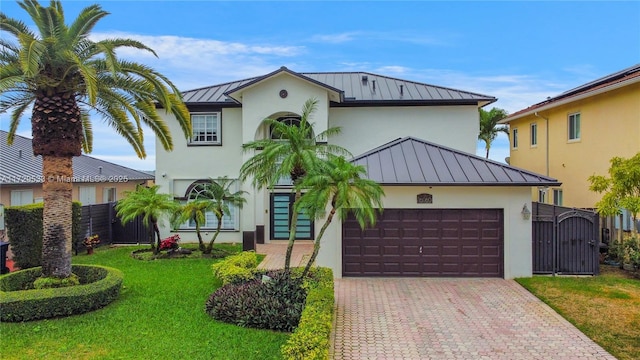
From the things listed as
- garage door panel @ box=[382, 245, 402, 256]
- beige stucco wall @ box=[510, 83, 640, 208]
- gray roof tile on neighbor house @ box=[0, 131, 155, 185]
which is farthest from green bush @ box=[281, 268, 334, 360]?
gray roof tile on neighbor house @ box=[0, 131, 155, 185]

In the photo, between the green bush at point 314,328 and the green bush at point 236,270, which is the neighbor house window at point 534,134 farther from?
the green bush at point 314,328

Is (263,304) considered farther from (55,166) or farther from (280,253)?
(280,253)

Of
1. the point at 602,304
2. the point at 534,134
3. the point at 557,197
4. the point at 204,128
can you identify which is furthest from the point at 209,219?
the point at 534,134

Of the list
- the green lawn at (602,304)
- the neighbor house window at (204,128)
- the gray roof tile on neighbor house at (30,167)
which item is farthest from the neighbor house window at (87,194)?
the green lawn at (602,304)

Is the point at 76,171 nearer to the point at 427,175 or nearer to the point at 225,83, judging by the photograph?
the point at 225,83

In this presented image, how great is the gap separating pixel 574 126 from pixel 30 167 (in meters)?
25.8

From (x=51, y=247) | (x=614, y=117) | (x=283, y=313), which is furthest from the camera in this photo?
(x=614, y=117)

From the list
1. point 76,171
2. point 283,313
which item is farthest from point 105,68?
point 76,171

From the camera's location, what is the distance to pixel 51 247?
1071 centimetres

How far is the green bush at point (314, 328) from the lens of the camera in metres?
6.49

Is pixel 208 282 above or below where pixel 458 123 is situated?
below

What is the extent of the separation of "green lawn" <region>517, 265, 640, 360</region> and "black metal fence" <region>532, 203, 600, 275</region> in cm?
45

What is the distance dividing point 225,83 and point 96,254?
10907 millimetres

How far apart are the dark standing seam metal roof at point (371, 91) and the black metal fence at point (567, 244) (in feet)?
25.3
